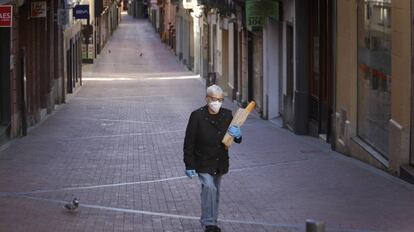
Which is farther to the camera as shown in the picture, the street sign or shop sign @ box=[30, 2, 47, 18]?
the street sign

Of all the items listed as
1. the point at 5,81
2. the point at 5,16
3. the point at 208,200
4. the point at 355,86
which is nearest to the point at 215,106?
the point at 208,200

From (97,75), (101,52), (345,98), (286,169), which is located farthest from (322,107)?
(101,52)

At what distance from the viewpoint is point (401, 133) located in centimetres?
1397

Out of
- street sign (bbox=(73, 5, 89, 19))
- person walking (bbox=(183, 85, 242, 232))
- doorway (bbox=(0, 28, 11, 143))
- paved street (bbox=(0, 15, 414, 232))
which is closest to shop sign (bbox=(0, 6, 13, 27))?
paved street (bbox=(0, 15, 414, 232))

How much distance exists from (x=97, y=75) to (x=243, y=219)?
42.7 metres

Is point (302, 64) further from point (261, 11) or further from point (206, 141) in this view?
point (206, 141)

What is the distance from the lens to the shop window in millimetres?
15297

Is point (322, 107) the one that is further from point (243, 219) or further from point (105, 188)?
point (243, 219)

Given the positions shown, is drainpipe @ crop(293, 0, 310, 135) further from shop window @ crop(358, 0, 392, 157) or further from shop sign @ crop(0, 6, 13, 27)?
shop sign @ crop(0, 6, 13, 27)

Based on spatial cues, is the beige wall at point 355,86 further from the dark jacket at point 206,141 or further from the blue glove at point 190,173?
the blue glove at point 190,173

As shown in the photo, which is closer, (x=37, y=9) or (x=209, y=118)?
(x=209, y=118)

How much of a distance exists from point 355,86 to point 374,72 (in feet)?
4.57

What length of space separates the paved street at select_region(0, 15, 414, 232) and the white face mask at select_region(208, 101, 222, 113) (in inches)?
55.4

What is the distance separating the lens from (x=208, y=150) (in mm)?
10500
